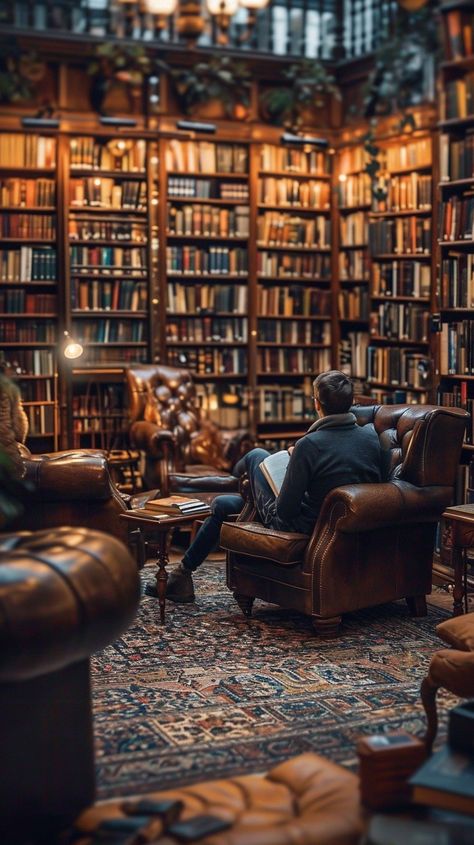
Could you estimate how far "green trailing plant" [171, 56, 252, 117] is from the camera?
966 cm

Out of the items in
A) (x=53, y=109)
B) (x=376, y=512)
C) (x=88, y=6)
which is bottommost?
(x=376, y=512)

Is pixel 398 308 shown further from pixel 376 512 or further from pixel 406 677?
pixel 406 677

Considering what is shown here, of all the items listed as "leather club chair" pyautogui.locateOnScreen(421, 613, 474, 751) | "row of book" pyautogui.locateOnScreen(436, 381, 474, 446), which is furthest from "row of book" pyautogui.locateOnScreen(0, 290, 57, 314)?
"leather club chair" pyautogui.locateOnScreen(421, 613, 474, 751)

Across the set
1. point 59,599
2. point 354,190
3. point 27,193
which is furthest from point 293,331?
point 59,599

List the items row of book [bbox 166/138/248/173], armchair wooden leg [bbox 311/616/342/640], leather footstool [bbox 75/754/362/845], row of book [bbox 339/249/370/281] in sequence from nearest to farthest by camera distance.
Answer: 1. leather footstool [bbox 75/754/362/845]
2. armchair wooden leg [bbox 311/616/342/640]
3. row of book [bbox 166/138/248/173]
4. row of book [bbox 339/249/370/281]

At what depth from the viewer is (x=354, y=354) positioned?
10156 millimetres

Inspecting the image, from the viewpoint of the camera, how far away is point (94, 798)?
3449 millimetres

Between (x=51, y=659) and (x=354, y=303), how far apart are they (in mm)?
7394

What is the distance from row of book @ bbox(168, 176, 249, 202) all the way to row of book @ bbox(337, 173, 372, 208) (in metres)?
0.81

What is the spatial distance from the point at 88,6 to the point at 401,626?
6024 millimetres

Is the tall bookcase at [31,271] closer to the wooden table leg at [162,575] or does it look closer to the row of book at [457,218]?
the row of book at [457,218]

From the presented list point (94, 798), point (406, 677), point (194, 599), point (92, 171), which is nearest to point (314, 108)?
point (92, 171)

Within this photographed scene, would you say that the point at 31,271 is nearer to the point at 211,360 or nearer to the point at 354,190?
the point at 211,360

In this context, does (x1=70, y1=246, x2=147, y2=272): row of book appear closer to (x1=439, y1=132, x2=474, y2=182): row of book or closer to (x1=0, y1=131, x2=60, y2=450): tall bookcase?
(x1=0, y1=131, x2=60, y2=450): tall bookcase
